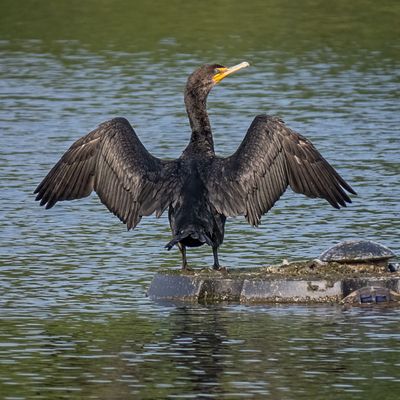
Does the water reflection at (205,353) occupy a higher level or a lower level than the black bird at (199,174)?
lower

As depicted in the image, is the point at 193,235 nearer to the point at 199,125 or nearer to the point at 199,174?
the point at 199,174

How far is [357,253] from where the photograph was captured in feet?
53.8

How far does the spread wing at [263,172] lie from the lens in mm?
16219

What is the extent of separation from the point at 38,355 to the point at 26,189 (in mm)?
9001

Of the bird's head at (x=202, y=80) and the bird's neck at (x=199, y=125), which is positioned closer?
the bird's neck at (x=199, y=125)

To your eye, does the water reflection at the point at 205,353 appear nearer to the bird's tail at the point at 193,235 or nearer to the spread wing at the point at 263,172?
the bird's tail at the point at 193,235

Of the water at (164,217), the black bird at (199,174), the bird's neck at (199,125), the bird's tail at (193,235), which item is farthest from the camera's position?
the bird's neck at (199,125)

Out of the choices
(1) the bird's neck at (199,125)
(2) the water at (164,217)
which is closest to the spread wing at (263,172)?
(1) the bird's neck at (199,125)

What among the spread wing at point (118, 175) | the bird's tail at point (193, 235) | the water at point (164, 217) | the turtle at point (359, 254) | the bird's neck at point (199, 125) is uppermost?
the bird's neck at point (199, 125)

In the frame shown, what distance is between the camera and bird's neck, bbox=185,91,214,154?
54.1ft

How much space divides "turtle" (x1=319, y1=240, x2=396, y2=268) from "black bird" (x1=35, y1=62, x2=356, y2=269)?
1.70 feet

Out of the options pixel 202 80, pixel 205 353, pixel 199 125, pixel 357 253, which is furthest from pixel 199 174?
pixel 205 353

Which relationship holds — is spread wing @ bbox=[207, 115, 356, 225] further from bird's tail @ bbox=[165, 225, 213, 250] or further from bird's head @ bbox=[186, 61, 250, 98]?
bird's head @ bbox=[186, 61, 250, 98]

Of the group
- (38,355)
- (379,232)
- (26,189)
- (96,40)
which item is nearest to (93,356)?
(38,355)
